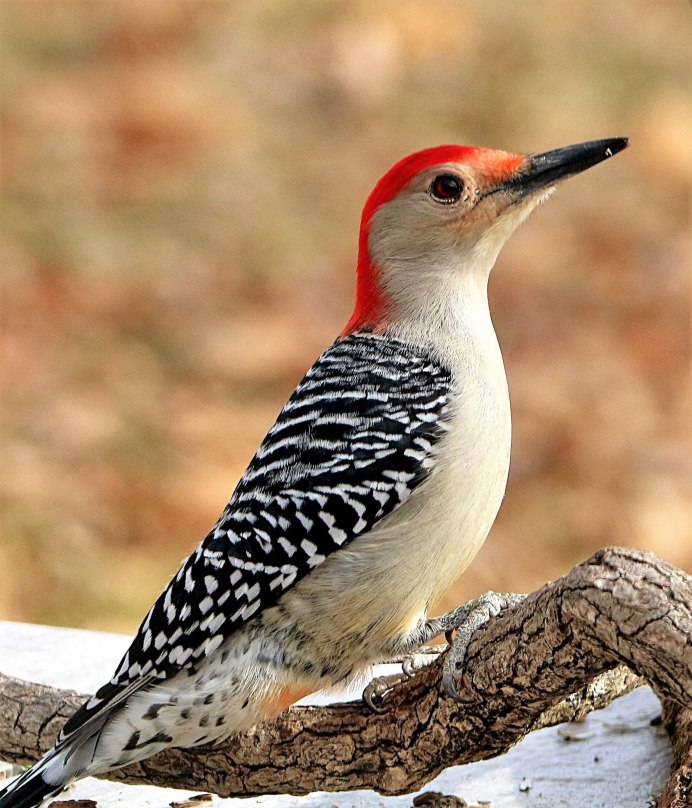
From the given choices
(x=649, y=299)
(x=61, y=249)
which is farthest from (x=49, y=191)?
(x=649, y=299)

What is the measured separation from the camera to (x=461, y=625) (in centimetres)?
375

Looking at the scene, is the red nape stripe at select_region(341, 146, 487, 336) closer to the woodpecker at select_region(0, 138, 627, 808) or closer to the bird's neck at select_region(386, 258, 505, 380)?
the bird's neck at select_region(386, 258, 505, 380)

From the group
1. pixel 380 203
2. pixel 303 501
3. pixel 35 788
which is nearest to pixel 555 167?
pixel 380 203

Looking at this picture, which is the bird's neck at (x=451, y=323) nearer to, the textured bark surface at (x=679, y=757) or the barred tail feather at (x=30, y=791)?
the textured bark surface at (x=679, y=757)

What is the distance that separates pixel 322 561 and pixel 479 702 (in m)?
0.56

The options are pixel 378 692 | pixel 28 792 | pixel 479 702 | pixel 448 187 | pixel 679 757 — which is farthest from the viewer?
pixel 448 187

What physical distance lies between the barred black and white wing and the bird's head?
0.72 feet

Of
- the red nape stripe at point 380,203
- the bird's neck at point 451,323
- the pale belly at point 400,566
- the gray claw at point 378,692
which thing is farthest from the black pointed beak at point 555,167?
the gray claw at point 378,692

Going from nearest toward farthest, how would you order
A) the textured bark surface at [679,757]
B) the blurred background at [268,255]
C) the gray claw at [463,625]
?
the textured bark surface at [679,757] < the gray claw at [463,625] < the blurred background at [268,255]

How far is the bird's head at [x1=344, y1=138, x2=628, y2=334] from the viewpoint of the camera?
4.16 m

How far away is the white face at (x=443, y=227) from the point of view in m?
4.16

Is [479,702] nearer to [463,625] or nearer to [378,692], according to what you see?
[463,625]

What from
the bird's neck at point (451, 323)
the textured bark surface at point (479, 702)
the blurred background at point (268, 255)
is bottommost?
the textured bark surface at point (479, 702)

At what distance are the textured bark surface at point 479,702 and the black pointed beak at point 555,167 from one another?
4.26 ft
